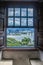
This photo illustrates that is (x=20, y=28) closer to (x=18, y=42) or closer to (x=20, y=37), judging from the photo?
(x=20, y=37)

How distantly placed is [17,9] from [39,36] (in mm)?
915

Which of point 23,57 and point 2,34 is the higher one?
point 2,34

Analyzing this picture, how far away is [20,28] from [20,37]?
24cm

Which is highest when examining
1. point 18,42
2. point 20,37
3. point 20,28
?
point 20,28

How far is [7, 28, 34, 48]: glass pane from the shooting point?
3.69 m

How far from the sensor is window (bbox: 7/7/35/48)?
3.67 metres

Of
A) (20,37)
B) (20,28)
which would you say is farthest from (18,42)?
(20,28)

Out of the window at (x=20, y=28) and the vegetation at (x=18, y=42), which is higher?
the window at (x=20, y=28)

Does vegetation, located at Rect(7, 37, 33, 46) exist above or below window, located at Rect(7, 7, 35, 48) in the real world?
below

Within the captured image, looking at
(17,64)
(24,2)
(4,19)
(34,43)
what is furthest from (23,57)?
(24,2)

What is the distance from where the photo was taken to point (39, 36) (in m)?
3.51

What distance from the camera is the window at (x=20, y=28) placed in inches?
145

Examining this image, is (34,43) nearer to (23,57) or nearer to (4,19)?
(23,57)

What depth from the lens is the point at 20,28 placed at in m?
3.70
